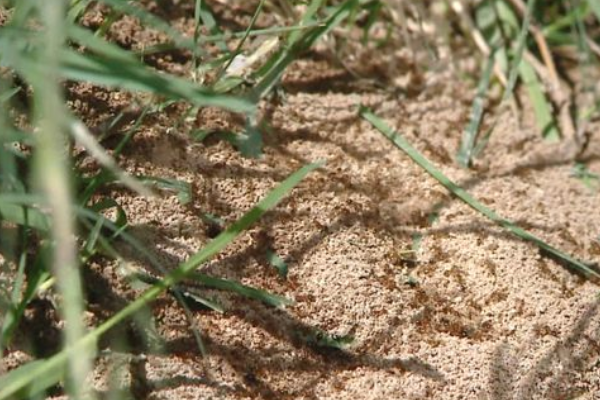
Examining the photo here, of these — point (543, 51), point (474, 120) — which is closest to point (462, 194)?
point (474, 120)

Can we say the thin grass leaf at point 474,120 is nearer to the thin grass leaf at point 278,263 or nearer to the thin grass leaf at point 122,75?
the thin grass leaf at point 278,263

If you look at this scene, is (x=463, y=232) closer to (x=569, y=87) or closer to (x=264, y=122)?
(x=264, y=122)

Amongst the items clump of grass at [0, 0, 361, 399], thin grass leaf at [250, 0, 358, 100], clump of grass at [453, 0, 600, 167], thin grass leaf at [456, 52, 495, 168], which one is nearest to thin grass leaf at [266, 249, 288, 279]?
clump of grass at [0, 0, 361, 399]

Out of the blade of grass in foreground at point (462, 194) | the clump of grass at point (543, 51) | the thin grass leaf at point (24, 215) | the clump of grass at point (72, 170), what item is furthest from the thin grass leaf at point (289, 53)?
the thin grass leaf at point (24, 215)

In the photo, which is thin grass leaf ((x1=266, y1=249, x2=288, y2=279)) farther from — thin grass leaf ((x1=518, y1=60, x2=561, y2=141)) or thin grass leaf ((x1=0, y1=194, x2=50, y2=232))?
thin grass leaf ((x1=518, y1=60, x2=561, y2=141))

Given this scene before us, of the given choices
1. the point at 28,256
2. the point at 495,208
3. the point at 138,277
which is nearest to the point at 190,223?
the point at 138,277
